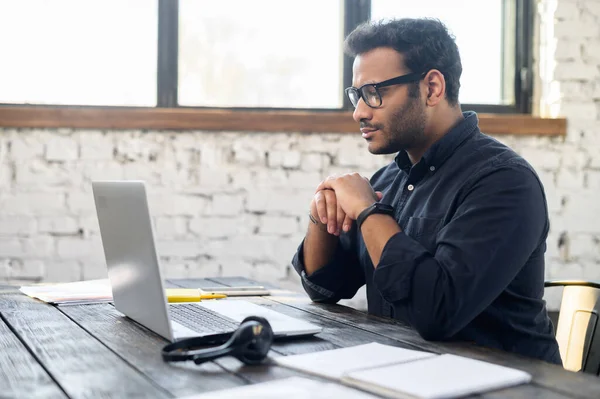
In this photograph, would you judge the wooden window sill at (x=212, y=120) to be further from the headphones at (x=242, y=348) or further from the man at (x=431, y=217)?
the headphones at (x=242, y=348)

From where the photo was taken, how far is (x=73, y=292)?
183 centimetres

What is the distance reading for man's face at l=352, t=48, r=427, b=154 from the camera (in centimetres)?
174

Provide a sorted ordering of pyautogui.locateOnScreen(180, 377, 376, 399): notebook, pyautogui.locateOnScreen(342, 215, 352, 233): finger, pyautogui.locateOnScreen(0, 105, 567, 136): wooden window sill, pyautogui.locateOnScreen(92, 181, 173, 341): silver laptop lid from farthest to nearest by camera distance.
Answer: pyautogui.locateOnScreen(0, 105, 567, 136): wooden window sill < pyautogui.locateOnScreen(342, 215, 352, 233): finger < pyautogui.locateOnScreen(92, 181, 173, 341): silver laptop lid < pyautogui.locateOnScreen(180, 377, 376, 399): notebook

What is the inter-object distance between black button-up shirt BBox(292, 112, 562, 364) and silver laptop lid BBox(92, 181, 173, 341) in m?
0.42

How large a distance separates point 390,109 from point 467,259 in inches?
20.0

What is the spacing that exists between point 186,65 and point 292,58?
448 mm

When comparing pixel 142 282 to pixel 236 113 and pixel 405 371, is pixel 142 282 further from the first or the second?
pixel 236 113

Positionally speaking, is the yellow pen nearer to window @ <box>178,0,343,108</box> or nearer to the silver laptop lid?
the silver laptop lid

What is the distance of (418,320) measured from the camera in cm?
128

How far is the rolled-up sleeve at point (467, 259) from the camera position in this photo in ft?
4.30

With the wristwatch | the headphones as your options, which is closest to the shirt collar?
the wristwatch

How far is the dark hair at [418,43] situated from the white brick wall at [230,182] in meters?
1.35

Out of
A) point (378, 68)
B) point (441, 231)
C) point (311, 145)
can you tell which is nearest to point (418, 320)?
point (441, 231)

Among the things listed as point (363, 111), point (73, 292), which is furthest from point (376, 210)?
point (73, 292)
